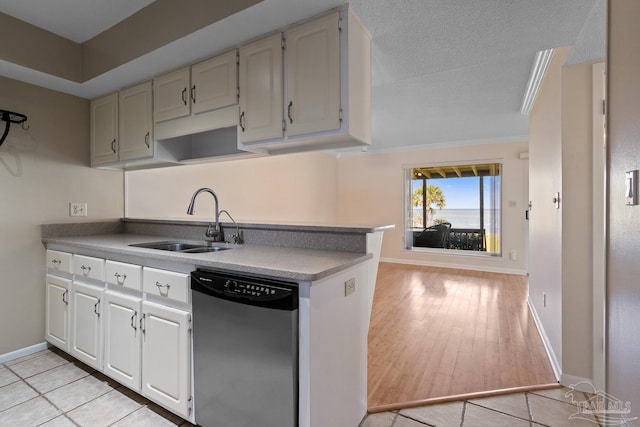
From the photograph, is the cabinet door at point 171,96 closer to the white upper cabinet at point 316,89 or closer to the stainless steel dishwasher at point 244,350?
the white upper cabinet at point 316,89

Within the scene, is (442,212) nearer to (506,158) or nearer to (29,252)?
(506,158)

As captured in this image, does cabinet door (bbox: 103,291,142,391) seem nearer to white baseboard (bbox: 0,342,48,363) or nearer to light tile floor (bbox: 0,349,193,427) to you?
light tile floor (bbox: 0,349,193,427)

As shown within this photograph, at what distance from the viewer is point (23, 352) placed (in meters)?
2.39

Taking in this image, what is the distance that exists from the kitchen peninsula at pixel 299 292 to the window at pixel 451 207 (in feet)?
15.5

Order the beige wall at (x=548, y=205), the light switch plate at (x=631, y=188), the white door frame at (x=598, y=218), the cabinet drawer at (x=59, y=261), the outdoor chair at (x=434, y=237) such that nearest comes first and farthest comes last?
the light switch plate at (x=631, y=188) < the white door frame at (x=598, y=218) < the beige wall at (x=548, y=205) < the cabinet drawer at (x=59, y=261) < the outdoor chair at (x=434, y=237)

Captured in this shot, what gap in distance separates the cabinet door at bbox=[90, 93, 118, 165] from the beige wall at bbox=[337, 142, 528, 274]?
15.8 feet

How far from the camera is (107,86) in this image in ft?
8.21

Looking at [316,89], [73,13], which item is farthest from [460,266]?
[73,13]

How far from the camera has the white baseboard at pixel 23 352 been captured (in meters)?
2.30

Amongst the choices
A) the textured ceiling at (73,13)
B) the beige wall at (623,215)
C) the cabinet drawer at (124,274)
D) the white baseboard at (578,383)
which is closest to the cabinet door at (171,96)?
the textured ceiling at (73,13)

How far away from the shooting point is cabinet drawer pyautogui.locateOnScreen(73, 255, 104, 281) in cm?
196

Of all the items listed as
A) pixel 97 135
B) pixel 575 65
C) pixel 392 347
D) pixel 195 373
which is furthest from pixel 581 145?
pixel 97 135

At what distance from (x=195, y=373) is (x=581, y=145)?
2642 millimetres

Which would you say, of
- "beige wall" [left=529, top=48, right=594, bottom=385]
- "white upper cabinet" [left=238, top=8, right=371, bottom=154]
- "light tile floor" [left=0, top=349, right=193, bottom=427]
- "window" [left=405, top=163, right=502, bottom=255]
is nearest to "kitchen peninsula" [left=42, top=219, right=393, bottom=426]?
"light tile floor" [left=0, top=349, right=193, bottom=427]
